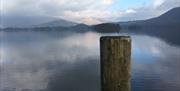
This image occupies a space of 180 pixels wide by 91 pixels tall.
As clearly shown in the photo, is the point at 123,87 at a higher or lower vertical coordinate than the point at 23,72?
higher

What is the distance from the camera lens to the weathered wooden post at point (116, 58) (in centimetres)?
388

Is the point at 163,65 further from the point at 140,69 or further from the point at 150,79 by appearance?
the point at 150,79

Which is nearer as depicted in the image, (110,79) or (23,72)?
(110,79)

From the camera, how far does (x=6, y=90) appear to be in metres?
23.8

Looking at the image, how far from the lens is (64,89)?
24.8 metres

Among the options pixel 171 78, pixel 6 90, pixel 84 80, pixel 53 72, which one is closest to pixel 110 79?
pixel 6 90

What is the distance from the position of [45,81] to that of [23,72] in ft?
21.1

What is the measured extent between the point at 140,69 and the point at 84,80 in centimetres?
751

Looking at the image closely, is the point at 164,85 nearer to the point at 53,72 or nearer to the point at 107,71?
the point at 53,72

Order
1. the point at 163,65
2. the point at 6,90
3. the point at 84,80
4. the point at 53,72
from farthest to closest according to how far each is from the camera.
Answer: the point at 163,65 → the point at 53,72 → the point at 84,80 → the point at 6,90

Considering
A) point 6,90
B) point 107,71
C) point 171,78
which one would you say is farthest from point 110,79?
point 171,78

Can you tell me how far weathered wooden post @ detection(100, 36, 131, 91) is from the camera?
388 centimetres

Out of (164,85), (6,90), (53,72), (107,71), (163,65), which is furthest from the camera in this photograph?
(163,65)

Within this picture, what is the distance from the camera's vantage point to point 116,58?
389cm
